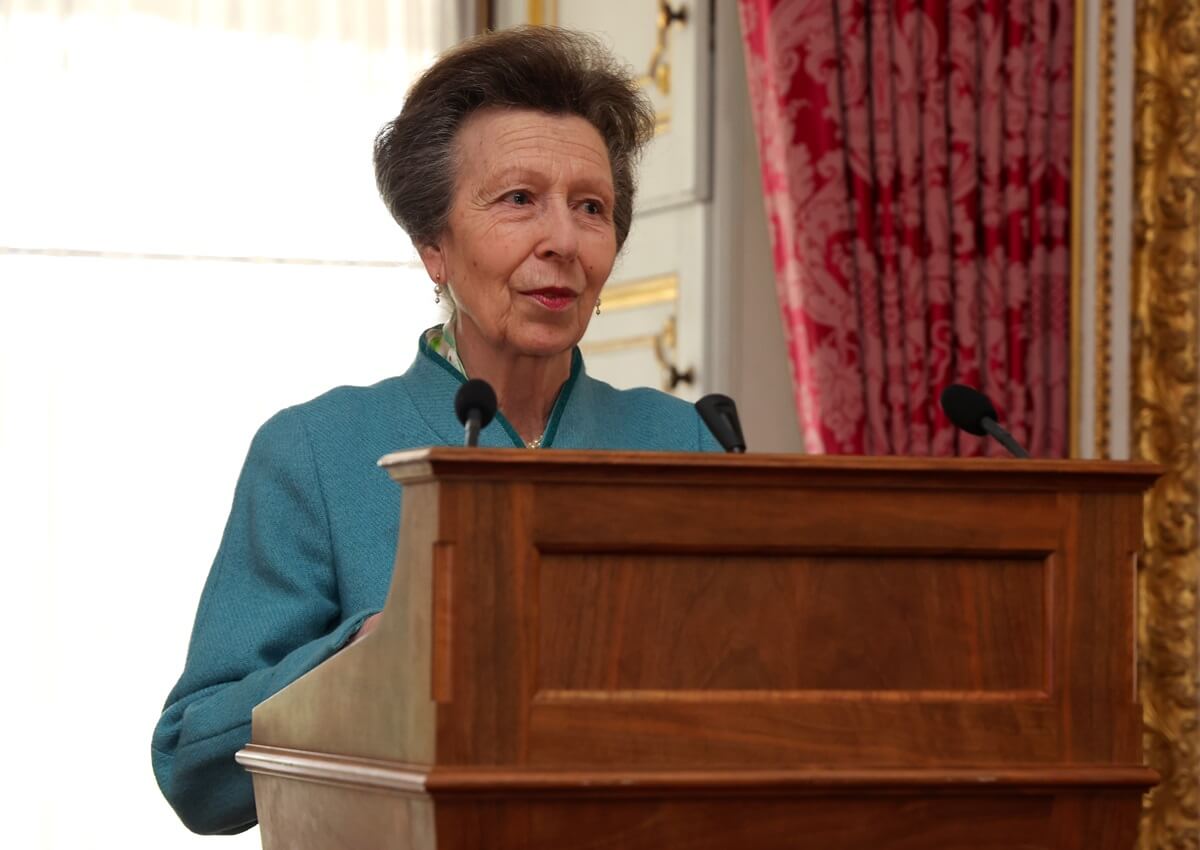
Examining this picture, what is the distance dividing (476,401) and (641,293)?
3135 millimetres

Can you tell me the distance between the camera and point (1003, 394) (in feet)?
14.1

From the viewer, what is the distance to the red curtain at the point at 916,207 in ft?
13.7

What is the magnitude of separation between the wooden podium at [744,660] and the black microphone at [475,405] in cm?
14

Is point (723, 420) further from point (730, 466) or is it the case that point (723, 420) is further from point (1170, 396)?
point (1170, 396)

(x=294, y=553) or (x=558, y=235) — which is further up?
(x=558, y=235)

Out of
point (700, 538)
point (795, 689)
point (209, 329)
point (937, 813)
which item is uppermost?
point (209, 329)

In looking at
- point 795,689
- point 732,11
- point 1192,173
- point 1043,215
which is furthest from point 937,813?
point 732,11

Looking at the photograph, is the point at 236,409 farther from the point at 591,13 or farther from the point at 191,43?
the point at 591,13

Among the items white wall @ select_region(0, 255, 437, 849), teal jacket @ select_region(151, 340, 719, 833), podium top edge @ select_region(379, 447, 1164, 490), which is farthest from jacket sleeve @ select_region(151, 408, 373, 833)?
white wall @ select_region(0, 255, 437, 849)

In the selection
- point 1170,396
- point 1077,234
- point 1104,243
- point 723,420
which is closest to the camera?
point 723,420

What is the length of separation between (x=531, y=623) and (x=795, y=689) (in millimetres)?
226

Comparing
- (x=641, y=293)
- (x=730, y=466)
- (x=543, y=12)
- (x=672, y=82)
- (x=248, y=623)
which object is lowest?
(x=248, y=623)

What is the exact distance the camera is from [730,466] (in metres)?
1.49

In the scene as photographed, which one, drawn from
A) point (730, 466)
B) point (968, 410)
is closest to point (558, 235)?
point (968, 410)
